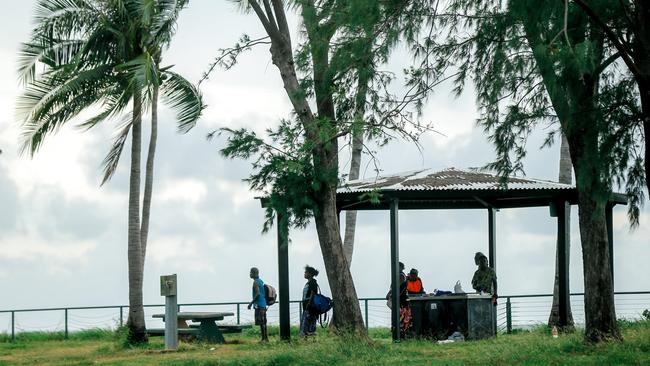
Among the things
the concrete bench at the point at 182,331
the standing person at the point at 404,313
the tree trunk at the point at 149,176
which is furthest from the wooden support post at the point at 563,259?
the tree trunk at the point at 149,176

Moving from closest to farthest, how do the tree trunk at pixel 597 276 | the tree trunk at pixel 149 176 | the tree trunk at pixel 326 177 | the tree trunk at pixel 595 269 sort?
1. the tree trunk at pixel 595 269
2. the tree trunk at pixel 597 276
3. the tree trunk at pixel 326 177
4. the tree trunk at pixel 149 176

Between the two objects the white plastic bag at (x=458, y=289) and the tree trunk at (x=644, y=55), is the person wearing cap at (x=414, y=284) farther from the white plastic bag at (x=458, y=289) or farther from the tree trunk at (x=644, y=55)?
the tree trunk at (x=644, y=55)

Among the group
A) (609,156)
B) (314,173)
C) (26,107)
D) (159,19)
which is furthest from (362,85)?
(26,107)

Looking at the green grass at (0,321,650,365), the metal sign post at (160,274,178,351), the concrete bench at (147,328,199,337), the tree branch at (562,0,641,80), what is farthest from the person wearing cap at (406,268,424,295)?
the tree branch at (562,0,641,80)

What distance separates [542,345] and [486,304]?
146 inches

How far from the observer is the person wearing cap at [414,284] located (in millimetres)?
26375

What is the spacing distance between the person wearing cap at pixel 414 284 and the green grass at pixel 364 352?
59.4 inches

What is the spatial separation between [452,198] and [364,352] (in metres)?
5.07

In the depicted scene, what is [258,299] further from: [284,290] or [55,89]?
[55,89]

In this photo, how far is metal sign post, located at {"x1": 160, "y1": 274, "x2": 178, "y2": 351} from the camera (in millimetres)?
26016

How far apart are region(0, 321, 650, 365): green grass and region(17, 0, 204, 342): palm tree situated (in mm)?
2379

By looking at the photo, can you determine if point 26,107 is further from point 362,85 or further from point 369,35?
point 369,35

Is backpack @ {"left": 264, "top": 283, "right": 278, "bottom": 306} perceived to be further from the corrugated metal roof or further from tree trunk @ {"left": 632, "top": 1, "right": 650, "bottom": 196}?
tree trunk @ {"left": 632, "top": 1, "right": 650, "bottom": 196}

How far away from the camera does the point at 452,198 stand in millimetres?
25516
